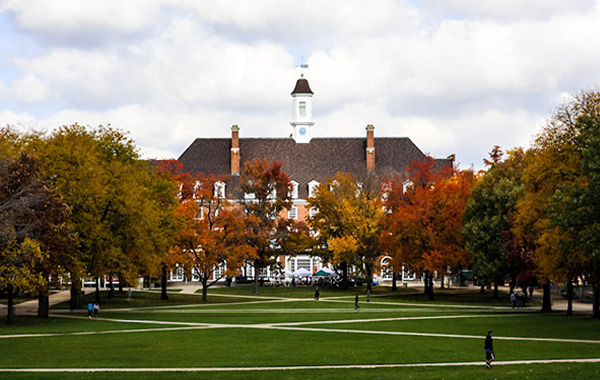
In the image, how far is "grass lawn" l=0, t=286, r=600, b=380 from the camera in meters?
26.8

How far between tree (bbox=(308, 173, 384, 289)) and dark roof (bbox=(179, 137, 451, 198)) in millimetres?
24769

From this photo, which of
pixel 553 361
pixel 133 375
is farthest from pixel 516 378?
pixel 133 375

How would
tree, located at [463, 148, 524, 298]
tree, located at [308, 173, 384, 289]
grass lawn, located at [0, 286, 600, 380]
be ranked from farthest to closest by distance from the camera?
tree, located at [308, 173, 384, 289] → tree, located at [463, 148, 524, 298] → grass lawn, located at [0, 286, 600, 380]

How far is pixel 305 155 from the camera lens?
108875mm

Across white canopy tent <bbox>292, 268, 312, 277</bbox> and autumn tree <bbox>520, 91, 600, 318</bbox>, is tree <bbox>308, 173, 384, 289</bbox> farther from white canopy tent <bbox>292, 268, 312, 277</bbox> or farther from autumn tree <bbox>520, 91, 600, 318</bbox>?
autumn tree <bbox>520, 91, 600, 318</bbox>

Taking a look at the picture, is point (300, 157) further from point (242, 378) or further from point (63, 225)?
point (242, 378)

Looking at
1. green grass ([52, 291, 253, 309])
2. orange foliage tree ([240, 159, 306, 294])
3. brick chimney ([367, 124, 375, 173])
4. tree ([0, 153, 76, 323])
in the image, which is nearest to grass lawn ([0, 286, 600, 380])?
tree ([0, 153, 76, 323])

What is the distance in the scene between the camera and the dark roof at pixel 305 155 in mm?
106938

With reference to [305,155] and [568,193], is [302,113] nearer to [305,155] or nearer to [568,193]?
[305,155]

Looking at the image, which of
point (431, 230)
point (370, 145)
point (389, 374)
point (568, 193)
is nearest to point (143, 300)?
point (431, 230)

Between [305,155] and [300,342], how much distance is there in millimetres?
74551

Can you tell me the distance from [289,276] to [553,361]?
69.4 m

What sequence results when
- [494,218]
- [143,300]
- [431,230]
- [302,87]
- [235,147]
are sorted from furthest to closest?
1. [302,87]
2. [235,147]
3. [431,230]
4. [143,300]
5. [494,218]

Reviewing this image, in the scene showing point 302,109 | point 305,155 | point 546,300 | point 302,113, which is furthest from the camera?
point 302,109
